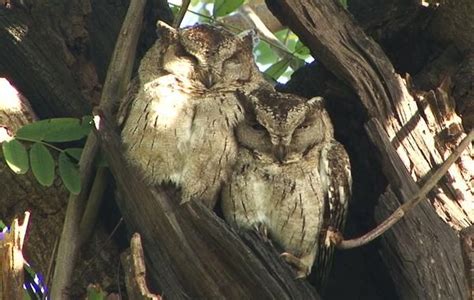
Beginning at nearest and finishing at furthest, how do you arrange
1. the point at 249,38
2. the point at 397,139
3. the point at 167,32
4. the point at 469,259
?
1. the point at 469,259
2. the point at 397,139
3. the point at 167,32
4. the point at 249,38

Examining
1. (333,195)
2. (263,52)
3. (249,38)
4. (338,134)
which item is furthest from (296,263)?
(263,52)

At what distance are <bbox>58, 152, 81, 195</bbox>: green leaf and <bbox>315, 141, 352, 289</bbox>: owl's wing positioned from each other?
2.90 ft

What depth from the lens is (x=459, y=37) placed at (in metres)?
3.76

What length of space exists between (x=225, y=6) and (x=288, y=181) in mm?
944

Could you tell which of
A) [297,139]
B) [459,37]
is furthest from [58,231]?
[459,37]

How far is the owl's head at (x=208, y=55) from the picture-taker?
3.56 meters

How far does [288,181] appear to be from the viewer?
3424 mm

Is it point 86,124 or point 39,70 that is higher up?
point 39,70

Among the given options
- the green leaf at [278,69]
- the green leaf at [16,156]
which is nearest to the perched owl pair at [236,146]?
the green leaf at [16,156]

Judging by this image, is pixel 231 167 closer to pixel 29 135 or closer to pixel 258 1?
pixel 29 135

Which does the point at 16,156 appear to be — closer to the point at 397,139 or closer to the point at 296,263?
the point at 296,263

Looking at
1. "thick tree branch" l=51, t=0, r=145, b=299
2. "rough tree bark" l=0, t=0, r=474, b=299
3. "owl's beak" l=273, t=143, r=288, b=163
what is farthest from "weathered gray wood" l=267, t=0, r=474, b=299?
"thick tree branch" l=51, t=0, r=145, b=299

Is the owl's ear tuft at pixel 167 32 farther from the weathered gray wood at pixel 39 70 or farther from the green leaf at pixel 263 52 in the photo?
the green leaf at pixel 263 52

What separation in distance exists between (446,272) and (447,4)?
1206 millimetres
